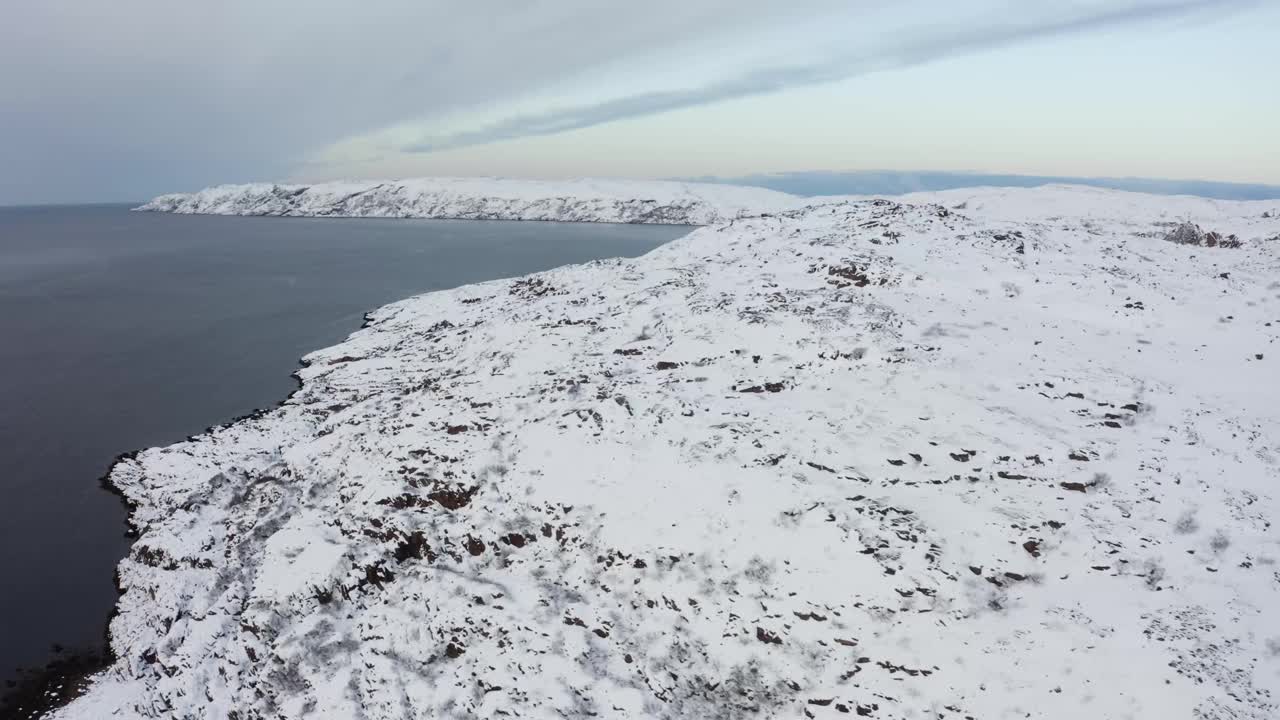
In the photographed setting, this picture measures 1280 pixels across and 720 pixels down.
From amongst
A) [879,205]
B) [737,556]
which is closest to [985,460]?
[737,556]

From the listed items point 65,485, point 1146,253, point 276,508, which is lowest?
point 65,485

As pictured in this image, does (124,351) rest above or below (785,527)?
below

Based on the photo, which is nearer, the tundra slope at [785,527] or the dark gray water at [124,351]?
the tundra slope at [785,527]

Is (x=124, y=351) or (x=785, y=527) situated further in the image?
(x=124, y=351)

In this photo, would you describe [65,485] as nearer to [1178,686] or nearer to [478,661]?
[478,661]
